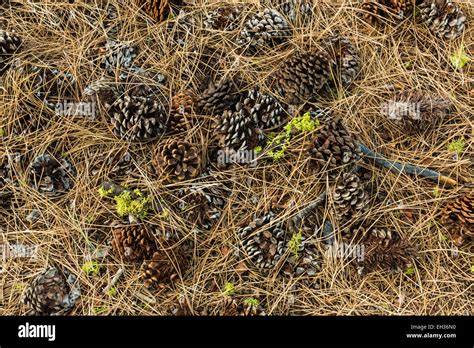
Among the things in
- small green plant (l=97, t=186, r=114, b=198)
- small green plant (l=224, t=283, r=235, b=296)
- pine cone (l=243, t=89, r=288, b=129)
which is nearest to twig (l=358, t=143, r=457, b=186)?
pine cone (l=243, t=89, r=288, b=129)

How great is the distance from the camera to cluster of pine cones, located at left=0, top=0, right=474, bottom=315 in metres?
2.55

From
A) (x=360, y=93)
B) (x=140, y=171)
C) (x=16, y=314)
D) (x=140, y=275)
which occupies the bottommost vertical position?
(x=16, y=314)

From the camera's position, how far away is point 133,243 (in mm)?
2529

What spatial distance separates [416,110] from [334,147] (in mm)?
565

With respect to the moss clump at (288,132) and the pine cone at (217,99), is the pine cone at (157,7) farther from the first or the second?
the moss clump at (288,132)

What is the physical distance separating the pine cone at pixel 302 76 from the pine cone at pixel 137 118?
0.75m

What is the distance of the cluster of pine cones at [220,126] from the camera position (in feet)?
8.36

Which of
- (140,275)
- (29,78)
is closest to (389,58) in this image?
(140,275)

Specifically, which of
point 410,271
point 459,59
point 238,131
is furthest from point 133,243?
point 459,59

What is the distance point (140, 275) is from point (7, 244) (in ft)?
2.68

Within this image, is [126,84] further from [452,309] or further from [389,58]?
[452,309]

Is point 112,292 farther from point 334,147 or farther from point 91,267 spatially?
point 334,147

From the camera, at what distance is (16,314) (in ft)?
8.50

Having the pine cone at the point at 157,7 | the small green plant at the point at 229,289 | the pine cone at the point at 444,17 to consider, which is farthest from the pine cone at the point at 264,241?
the pine cone at the point at 444,17
